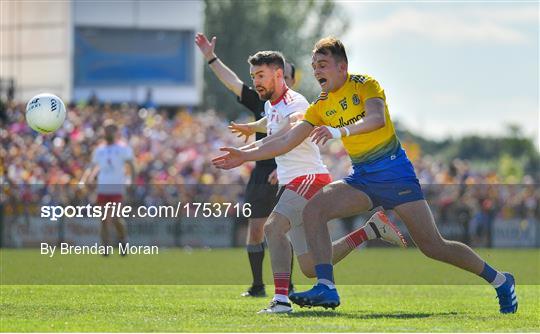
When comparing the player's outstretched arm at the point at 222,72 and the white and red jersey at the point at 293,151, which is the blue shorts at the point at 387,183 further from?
the player's outstretched arm at the point at 222,72

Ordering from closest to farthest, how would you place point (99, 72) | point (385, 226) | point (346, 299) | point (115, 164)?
point (385, 226), point (346, 299), point (115, 164), point (99, 72)

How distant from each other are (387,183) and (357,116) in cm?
65

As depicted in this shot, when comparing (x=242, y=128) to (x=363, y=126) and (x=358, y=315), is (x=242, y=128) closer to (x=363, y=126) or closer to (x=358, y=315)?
(x=363, y=126)

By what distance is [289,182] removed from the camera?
39.8 ft

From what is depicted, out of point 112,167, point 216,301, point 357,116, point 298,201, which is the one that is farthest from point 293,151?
point 112,167

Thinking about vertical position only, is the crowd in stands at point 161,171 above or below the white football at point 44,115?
below

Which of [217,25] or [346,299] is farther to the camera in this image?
[217,25]

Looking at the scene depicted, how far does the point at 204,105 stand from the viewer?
81.1 metres

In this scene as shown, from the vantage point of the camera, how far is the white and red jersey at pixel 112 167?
75.6ft

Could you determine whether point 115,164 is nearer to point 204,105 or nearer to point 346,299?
point 346,299

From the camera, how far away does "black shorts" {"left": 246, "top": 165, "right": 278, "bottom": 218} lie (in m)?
14.1

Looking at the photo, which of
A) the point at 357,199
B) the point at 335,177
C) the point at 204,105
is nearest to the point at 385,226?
the point at 357,199

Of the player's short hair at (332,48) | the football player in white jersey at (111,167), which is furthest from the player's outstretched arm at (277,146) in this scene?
the football player in white jersey at (111,167)

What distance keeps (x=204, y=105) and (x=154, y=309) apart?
69542 millimetres
